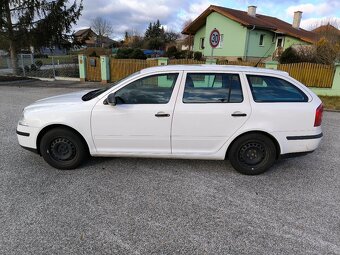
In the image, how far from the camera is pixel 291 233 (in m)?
2.66

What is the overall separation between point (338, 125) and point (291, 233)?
18.7 ft

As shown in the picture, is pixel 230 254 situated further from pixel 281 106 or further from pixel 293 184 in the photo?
pixel 281 106

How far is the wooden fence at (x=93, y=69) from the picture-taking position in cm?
1497

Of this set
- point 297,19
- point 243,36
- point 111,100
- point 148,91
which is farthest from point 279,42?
point 111,100

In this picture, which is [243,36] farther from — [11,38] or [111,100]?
[111,100]

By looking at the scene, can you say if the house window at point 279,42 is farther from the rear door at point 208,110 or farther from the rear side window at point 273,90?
the rear door at point 208,110

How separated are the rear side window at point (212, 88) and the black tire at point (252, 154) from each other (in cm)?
60

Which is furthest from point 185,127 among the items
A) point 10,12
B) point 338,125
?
point 10,12

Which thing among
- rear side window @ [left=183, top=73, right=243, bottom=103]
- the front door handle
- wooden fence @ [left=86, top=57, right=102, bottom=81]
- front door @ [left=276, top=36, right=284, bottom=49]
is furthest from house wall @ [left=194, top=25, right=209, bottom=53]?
the front door handle

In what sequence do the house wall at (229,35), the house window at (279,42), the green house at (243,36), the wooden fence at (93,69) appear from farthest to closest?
1. the house window at (279,42)
2. the house wall at (229,35)
3. the green house at (243,36)
4. the wooden fence at (93,69)

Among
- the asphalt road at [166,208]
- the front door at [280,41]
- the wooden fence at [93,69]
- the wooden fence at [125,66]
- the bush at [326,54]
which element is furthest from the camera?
the front door at [280,41]

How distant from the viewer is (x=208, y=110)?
3.62 metres

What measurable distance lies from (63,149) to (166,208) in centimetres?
188

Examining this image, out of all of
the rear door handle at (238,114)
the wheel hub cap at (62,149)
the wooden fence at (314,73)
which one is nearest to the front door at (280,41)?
the wooden fence at (314,73)
